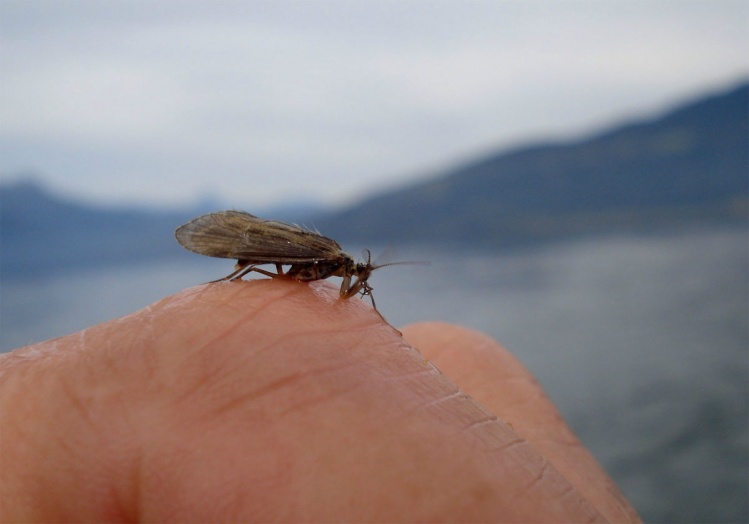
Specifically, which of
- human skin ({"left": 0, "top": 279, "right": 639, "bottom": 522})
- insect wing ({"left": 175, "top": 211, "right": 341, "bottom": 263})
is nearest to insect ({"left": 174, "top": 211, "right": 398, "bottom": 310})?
insect wing ({"left": 175, "top": 211, "right": 341, "bottom": 263})

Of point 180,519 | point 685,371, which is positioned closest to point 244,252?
point 180,519

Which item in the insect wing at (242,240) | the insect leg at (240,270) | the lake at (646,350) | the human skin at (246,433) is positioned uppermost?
the insect wing at (242,240)

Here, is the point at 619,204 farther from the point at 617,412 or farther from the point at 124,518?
the point at 124,518

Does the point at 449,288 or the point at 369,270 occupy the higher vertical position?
the point at 369,270

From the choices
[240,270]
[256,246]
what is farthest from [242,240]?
[240,270]

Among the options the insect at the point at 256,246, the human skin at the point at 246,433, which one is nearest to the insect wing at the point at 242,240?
the insect at the point at 256,246

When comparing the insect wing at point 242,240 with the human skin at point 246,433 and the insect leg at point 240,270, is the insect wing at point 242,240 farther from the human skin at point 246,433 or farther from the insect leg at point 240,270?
the human skin at point 246,433

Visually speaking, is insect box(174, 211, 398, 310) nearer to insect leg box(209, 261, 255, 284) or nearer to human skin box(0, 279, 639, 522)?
insect leg box(209, 261, 255, 284)

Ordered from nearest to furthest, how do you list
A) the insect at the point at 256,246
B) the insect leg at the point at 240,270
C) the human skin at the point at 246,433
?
the human skin at the point at 246,433, the insect leg at the point at 240,270, the insect at the point at 256,246
